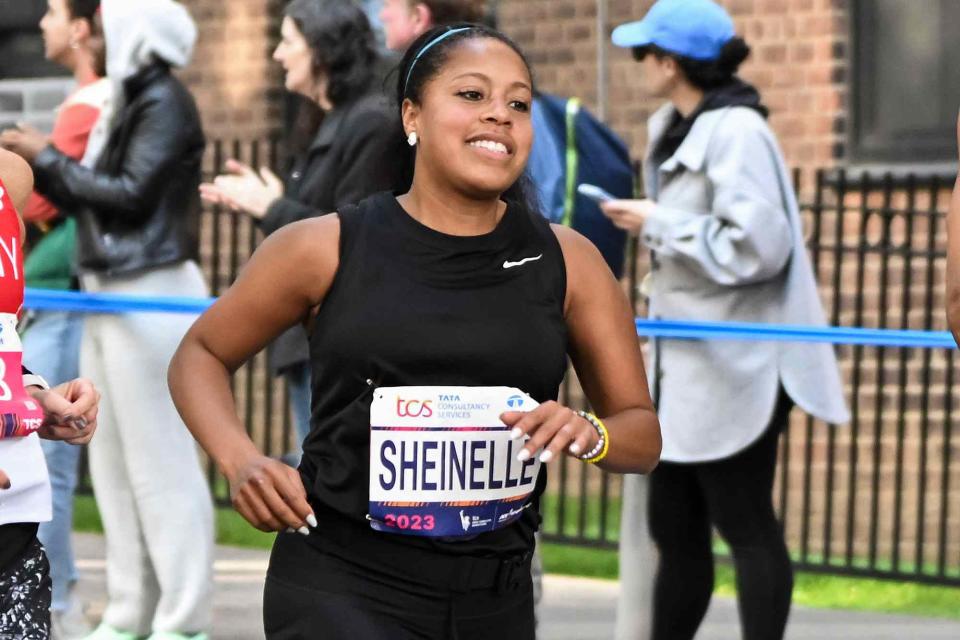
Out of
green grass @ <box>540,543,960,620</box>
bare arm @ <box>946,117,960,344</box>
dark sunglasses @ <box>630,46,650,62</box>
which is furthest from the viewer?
green grass @ <box>540,543,960,620</box>

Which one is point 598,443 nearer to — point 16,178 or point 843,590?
point 16,178

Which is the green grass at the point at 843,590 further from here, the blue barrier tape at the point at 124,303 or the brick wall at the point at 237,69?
the brick wall at the point at 237,69

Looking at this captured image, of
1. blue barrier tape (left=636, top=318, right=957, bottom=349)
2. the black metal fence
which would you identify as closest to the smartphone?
blue barrier tape (left=636, top=318, right=957, bottom=349)

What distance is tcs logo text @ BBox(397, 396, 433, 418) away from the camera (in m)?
3.66

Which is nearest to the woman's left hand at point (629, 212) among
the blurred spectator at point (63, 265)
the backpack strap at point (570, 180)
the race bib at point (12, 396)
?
the backpack strap at point (570, 180)

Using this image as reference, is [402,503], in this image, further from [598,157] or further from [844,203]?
[844,203]

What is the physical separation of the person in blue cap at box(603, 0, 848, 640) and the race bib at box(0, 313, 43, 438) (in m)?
2.55

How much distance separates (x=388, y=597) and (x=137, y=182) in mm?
3029

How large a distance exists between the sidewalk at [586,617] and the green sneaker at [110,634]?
533 mm

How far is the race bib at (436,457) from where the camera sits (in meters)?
3.66

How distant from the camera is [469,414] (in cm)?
367

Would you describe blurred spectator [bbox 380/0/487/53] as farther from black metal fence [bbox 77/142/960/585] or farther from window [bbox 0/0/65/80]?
window [bbox 0/0/65/80]

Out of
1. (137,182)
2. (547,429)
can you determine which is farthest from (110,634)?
(547,429)

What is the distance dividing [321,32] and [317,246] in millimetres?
2674
